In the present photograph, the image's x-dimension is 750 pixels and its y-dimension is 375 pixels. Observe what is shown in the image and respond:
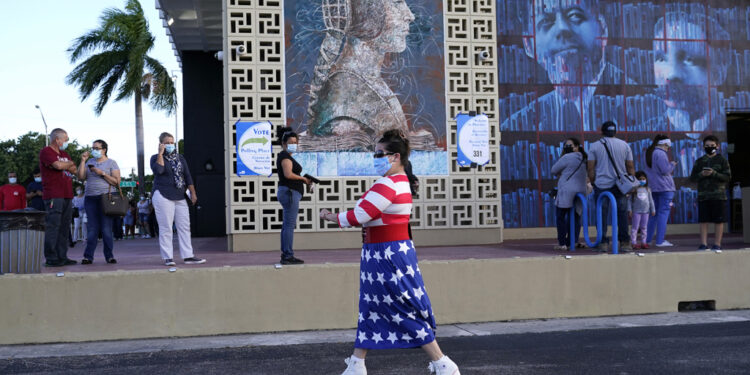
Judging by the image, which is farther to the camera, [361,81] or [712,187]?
[361,81]

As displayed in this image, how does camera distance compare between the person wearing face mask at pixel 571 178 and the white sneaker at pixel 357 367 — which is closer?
the white sneaker at pixel 357 367

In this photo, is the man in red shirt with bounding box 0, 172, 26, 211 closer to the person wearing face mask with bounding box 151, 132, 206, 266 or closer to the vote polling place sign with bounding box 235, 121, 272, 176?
the vote polling place sign with bounding box 235, 121, 272, 176

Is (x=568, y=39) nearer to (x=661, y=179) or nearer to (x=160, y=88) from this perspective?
(x=661, y=179)

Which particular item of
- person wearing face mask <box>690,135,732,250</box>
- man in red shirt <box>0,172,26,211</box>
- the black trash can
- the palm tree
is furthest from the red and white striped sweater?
the palm tree

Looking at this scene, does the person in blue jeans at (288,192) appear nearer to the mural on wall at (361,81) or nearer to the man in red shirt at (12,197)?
the mural on wall at (361,81)

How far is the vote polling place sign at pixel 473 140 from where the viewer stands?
12.9 m

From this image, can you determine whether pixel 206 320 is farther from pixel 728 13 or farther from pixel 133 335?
pixel 728 13

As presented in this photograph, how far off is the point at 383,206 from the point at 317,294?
2931mm

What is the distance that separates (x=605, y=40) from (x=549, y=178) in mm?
3407

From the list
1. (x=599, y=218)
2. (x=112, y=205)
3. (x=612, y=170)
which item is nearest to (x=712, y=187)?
(x=612, y=170)

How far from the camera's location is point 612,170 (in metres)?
9.36

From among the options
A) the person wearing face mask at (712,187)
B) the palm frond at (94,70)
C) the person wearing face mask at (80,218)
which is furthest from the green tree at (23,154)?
Result: the person wearing face mask at (712,187)

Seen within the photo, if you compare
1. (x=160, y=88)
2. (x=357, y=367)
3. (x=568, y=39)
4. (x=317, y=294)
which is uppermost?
(x=160, y=88)

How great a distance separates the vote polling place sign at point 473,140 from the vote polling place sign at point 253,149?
362 cm
